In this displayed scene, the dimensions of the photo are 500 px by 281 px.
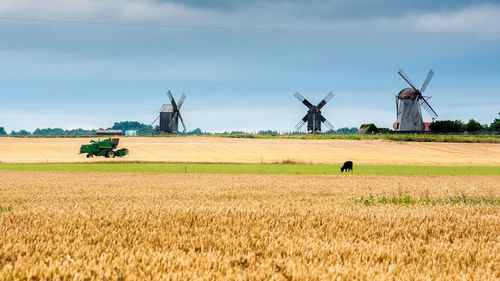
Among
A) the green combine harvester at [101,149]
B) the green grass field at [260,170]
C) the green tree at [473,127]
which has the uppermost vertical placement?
the green tree at [473,127]

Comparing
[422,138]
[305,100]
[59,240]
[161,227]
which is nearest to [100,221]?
[161,227]

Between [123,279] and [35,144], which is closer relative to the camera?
[123,279]

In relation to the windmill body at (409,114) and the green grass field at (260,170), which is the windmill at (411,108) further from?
the green grass field at (260,170)

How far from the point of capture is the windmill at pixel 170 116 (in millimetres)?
171300

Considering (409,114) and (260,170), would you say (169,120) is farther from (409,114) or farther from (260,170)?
(260,170)

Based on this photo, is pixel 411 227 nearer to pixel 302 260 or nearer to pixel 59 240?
pixel 302 260

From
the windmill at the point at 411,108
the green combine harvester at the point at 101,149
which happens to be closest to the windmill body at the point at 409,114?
the windmill at the point at 411,108

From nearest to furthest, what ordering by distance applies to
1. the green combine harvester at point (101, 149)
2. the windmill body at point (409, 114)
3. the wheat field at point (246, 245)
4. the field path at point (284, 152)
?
the wheat field at point (246, 245)
the field path at point (284, 152)
the green combine harvester at point (101, 149)
the windmill body at point (409, 114)

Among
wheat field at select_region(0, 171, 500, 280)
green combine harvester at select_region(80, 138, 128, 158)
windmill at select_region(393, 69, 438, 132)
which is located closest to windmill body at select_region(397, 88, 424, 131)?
windmill at select_region(393, 69, 438, 132)

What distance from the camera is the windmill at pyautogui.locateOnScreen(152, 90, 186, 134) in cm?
17130

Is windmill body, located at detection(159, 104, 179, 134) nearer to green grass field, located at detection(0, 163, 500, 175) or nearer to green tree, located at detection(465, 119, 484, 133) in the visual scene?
green tree, located at detection(465, 119, 484, 133)

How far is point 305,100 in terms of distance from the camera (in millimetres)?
159375

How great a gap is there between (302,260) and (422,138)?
11332cm

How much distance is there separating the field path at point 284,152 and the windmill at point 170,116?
6598 centimetres
